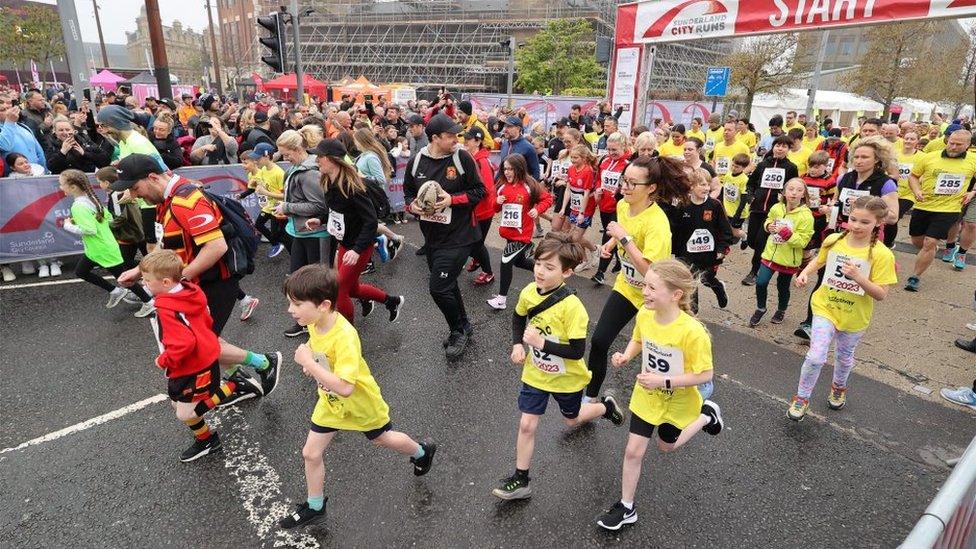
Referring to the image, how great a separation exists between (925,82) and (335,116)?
31.3m

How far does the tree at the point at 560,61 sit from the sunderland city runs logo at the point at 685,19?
3093 cm

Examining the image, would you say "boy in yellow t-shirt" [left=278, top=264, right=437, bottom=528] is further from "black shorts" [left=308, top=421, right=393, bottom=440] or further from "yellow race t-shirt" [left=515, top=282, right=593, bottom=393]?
"yellow race t-shirt" [left=515, top=282, right=593, bottom=393]

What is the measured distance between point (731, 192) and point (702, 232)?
3.07m

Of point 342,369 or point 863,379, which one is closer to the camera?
point 342,369

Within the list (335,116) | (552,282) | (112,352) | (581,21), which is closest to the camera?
(552,282)

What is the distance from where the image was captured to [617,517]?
2.87 m

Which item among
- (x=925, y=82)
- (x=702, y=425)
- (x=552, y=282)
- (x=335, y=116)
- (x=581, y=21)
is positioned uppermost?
(x=581, y=21)

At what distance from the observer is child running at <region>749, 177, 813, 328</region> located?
17.7ft

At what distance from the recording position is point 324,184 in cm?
460

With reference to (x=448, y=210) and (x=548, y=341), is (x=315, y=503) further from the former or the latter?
(x=448, y=210)

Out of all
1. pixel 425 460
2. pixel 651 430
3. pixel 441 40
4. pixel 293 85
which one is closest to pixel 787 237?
pixel 651 430

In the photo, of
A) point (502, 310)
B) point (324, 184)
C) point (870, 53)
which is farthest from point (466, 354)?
point (870, 53)

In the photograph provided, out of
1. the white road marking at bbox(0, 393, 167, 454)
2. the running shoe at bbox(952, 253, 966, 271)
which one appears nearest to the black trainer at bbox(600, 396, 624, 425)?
the white road marking at bbox(0, 393, 167, 454)

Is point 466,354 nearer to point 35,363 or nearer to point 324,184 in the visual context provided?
point 324,184
